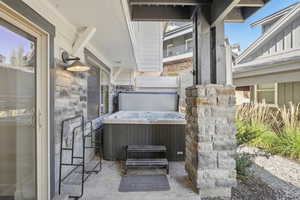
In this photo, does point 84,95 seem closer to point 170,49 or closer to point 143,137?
point 143,137

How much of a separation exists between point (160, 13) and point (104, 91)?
284 cm

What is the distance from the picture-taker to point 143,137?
3408mm

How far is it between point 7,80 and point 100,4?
1.09 m

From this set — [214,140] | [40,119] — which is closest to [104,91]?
[40,119]

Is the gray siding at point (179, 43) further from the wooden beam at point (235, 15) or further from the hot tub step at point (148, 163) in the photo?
the hot tub step at point (148, 163)

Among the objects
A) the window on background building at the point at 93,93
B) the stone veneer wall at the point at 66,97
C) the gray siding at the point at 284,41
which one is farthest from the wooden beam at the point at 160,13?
the gray siding at the point at 284,41

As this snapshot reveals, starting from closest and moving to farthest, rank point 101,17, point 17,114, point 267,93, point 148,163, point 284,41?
point 17,114, point 101,17, point 148,163, point 284,41, point 267,93

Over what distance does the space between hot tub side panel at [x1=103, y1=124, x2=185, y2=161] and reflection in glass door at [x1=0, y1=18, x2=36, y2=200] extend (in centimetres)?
166

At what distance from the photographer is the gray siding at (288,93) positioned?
5258 mm

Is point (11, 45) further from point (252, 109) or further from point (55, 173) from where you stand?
point (252, 109)

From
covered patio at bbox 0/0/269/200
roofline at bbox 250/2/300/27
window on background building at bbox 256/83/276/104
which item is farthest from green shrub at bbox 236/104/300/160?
roofline at bbox 250/2/300/27

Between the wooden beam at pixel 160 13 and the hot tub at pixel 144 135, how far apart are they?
1.76 metres

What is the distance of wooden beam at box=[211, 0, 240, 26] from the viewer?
1781 mm

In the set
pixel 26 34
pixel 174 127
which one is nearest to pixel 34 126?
pixel 26 34
